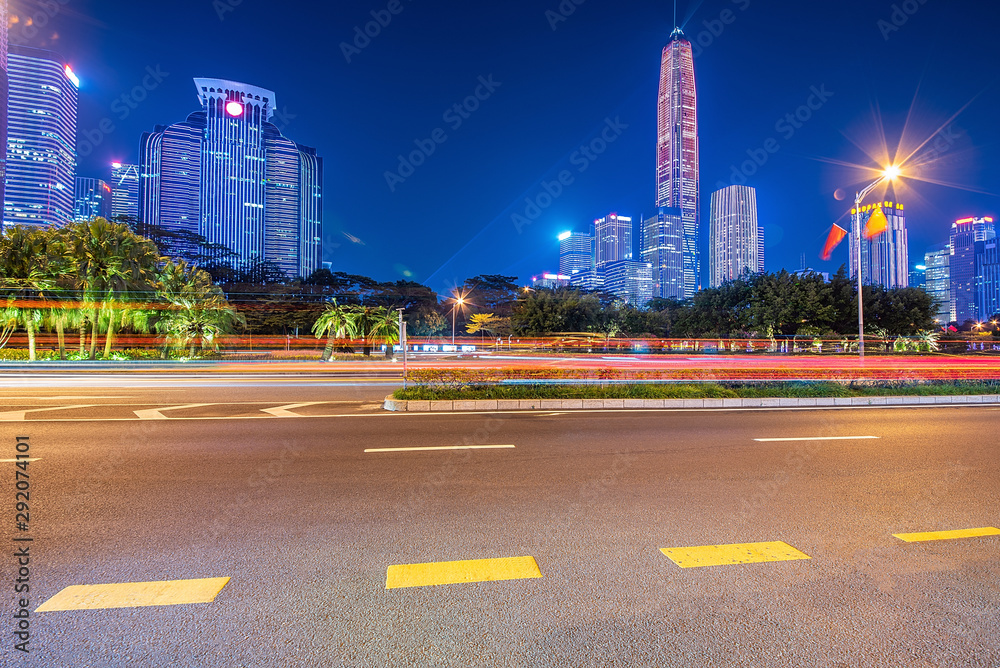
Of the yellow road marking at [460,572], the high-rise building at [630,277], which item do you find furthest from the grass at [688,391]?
the high-rise building at [630,277]

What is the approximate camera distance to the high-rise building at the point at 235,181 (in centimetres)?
14025

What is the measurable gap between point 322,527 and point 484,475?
2011 millimetres

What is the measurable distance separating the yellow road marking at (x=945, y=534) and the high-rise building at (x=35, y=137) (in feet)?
507

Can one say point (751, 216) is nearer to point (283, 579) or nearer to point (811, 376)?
point (811, 376)

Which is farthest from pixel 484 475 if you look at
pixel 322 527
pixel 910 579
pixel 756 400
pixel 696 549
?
pixel 756 400

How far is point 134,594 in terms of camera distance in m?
2.96

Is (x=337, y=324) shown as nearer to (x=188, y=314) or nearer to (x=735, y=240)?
(x=188, y=314)

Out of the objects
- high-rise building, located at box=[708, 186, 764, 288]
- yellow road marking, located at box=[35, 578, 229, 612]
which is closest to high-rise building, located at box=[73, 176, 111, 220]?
yellow road marking, located at box=[35, 578, 229, 612]

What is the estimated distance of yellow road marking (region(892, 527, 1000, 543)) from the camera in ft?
12.7

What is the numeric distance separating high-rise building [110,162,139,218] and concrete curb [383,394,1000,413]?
186305mm

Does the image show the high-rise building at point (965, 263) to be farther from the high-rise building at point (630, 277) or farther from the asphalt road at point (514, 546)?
the asphalt road at point (514, 546)

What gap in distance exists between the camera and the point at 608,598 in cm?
293

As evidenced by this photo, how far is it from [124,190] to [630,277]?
171289 millimetres

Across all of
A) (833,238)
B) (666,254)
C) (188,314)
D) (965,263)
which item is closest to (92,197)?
(188,314)
